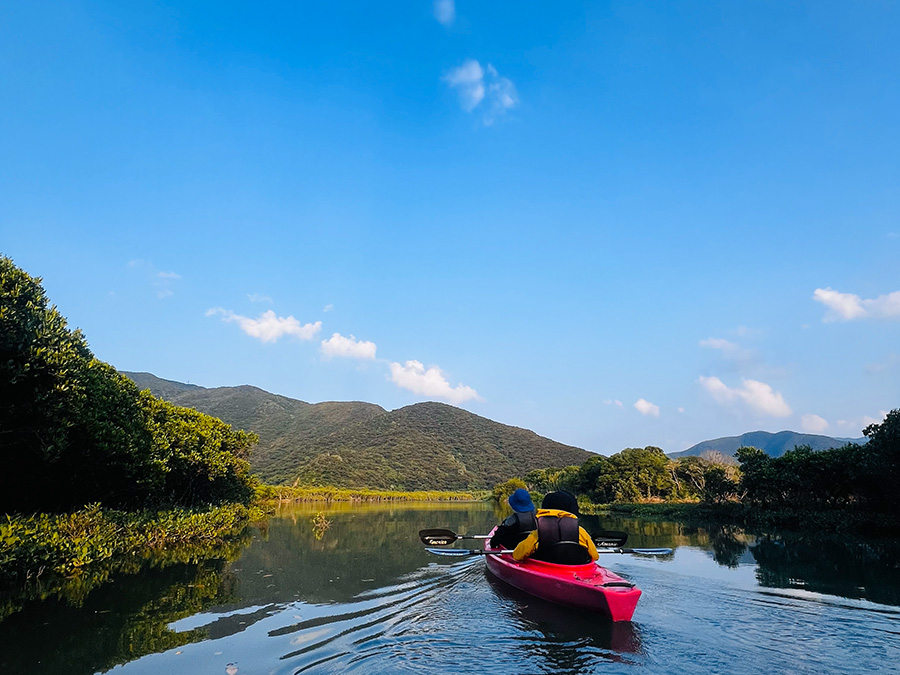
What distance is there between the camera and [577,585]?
27.0ft

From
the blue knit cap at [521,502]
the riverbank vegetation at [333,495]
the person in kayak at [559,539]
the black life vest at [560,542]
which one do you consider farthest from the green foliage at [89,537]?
the riverbank vegetation at [333,495]

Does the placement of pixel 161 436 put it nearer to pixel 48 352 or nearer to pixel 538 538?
pixel 48 352

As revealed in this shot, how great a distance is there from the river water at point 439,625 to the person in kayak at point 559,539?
862mm

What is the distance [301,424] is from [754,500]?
161683mm

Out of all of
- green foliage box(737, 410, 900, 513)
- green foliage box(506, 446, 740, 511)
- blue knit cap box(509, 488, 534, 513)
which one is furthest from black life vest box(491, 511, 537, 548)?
green foliage box(506, 446, 740, 511)

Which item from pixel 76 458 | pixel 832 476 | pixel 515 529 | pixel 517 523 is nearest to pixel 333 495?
pixel 832 476

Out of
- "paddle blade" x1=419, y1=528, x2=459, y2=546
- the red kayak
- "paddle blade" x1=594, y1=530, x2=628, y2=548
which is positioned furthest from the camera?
"paddle blade" x1=419, y1=528, x2=459, y2=546

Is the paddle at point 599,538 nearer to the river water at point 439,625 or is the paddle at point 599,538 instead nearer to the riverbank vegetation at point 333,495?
the river water at point 439,625

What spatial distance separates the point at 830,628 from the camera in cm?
750

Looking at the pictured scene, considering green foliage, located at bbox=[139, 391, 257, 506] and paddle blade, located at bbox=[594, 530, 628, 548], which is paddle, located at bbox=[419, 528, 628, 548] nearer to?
paddle blade, located at bbox=[594, 530, 628, 548]

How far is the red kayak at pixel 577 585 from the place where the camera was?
25.0 feet

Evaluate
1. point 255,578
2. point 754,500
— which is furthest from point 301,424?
point 255,578

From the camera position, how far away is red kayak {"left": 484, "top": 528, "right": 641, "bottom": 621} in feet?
25.0

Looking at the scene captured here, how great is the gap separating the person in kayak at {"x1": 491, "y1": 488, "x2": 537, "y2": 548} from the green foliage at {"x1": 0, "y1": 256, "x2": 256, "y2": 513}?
11.6 m
